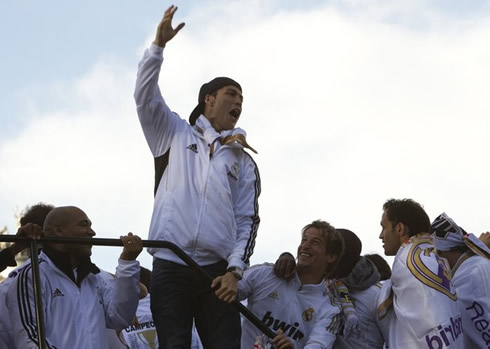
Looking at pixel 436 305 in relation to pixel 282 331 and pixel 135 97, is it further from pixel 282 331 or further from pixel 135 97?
pixel 135 97

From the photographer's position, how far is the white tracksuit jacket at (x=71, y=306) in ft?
16.4

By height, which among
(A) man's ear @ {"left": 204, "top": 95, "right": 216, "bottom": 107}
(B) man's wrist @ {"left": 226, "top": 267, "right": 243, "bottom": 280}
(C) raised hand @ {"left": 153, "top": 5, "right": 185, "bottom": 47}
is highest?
(C) raised hand @ {"left": 153, "top": 5, "right": 185, "bottom": 47}

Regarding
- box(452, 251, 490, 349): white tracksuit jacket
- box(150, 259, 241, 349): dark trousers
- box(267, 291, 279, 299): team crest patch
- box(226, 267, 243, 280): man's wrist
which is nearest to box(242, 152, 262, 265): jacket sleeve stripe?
box(226, 267, 243, 280): man's wrist

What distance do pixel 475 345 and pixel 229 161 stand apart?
245cm

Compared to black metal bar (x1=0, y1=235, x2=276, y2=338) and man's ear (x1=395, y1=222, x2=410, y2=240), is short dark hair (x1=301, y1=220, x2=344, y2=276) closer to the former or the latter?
man's ear (x1=395, y1=222, x2=410, y2=240)

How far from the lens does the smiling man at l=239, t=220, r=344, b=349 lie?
20.0 ft

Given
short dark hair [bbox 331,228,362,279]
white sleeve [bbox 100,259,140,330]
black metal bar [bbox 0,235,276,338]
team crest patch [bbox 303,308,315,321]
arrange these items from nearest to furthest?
black metal bar [bbox 0,235,276,338], white sleeve [bbox 100,259,140,330], team crest patch [bbox 303,308,315,321], short dark hair [bbox 331,228,362,279]

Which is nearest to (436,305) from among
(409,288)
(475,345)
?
(409,288)

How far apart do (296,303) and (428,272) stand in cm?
97

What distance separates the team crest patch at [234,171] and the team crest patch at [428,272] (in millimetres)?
1412

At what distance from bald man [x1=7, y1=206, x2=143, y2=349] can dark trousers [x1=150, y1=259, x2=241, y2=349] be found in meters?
0.23

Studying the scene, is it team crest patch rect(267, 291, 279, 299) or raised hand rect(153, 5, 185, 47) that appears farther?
team crest patch rect(267, 291, 279, 299)

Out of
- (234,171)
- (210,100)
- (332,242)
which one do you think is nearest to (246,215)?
(234,171)

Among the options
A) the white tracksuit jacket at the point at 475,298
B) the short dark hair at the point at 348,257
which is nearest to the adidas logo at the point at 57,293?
the short dark hair at the point at 348,257
